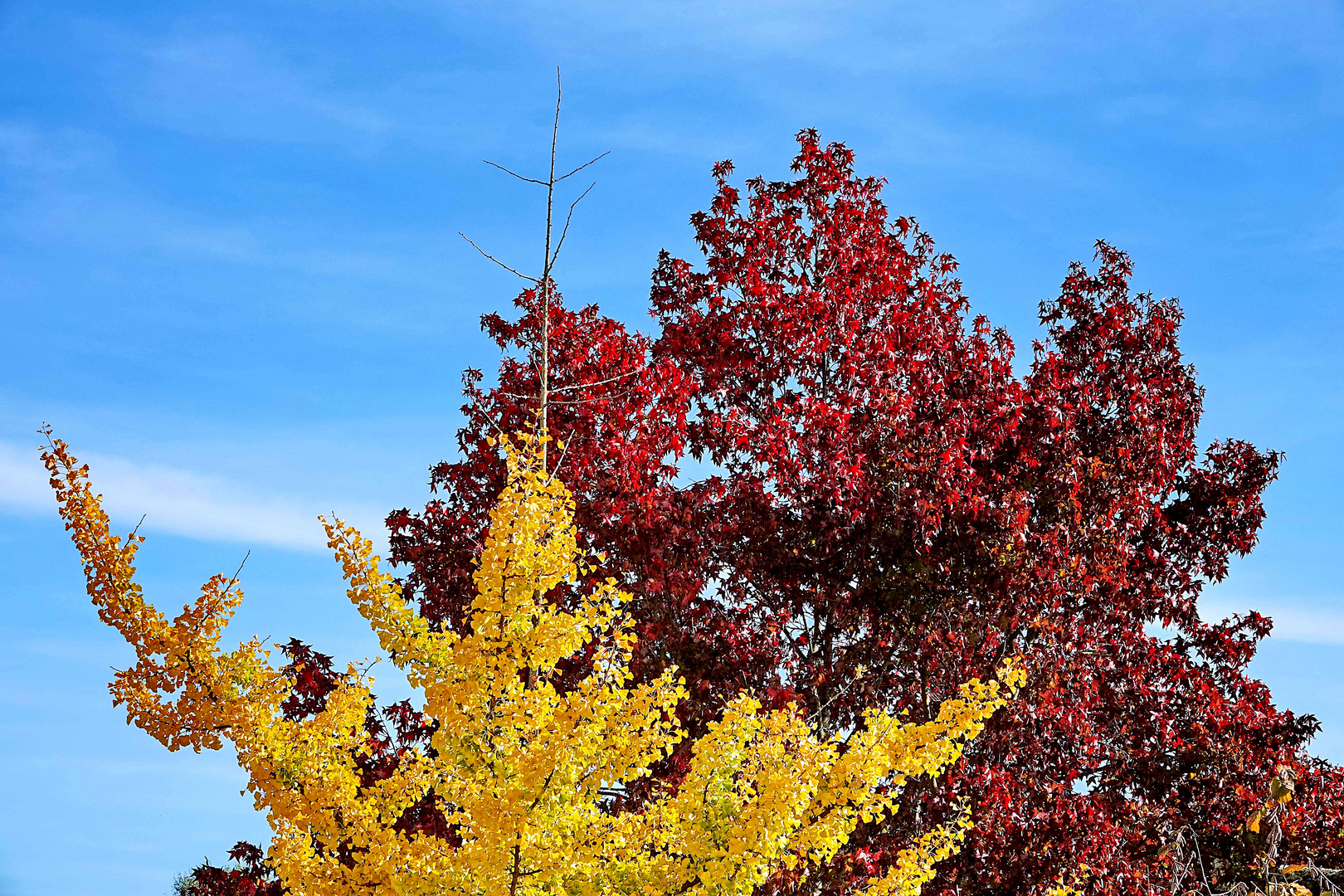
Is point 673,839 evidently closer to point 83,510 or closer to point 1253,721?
point 83,510

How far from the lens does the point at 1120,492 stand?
11883mm

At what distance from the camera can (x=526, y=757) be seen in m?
7.30

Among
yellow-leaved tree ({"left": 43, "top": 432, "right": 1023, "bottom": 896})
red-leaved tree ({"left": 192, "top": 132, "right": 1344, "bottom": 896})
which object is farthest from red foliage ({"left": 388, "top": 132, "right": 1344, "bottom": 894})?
yellow-leaved tree ({"left": 43, "top": 432, "right": 1023, "bottom": 896})

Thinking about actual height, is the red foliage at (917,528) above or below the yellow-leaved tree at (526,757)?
above

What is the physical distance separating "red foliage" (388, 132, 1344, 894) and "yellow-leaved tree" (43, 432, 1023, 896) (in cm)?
268

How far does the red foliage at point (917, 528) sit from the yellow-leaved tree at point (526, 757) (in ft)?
8.81

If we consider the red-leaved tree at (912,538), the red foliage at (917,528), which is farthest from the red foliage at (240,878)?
the red foliage at (917,528)

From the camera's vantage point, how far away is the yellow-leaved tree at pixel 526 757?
7.34m

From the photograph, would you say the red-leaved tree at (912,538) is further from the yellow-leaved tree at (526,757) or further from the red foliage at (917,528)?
the yellow-leaved tree at (526,757)

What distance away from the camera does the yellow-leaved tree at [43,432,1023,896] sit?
7.34 meters

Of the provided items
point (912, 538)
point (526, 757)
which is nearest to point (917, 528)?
point (912, 538)

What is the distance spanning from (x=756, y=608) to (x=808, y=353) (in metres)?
2.69

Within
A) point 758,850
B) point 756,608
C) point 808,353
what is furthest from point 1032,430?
point 758,850

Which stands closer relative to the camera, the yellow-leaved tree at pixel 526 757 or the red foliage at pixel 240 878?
the yellow-leaved tree at pixel 526 757
